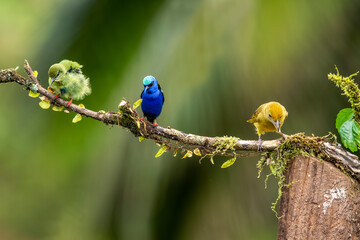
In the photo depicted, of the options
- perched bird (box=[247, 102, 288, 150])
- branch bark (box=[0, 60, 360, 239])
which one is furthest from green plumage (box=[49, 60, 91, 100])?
perched bird (box=[247, 102, 288, 150])

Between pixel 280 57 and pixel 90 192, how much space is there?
2649mm

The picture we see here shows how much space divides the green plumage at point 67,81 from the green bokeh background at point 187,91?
31.2 inches

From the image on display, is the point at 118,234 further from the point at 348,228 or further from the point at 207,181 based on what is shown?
the point at 348,228

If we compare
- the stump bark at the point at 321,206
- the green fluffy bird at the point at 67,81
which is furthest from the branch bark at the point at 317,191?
the green fluffy bird at the point at 67,81

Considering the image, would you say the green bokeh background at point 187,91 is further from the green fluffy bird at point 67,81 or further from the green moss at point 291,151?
the green moss at point 291,151

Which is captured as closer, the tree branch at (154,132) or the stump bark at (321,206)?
the stump bark at (321,206)

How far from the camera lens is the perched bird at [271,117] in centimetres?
355

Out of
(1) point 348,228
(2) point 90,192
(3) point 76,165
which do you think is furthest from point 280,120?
(3) point 76,165

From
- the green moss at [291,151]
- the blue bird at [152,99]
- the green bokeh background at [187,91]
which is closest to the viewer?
the green moss at [291,151]

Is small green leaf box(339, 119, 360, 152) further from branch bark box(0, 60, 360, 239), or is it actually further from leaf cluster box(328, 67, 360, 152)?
branch bark box(0, 60, 360, 239)

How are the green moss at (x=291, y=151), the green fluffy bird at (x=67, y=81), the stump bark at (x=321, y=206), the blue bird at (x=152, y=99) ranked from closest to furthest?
the stump bark at (x=321, y=206), the green moss at (x=291, y=151), the green fluffy bird at (x=67, y=81), the blue bird at (x=152, y=99)

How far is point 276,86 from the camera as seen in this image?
4.75 meters

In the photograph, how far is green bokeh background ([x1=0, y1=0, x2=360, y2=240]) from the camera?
4.76 meters

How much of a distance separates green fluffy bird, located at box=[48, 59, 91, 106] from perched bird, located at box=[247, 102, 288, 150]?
63.5 inches
